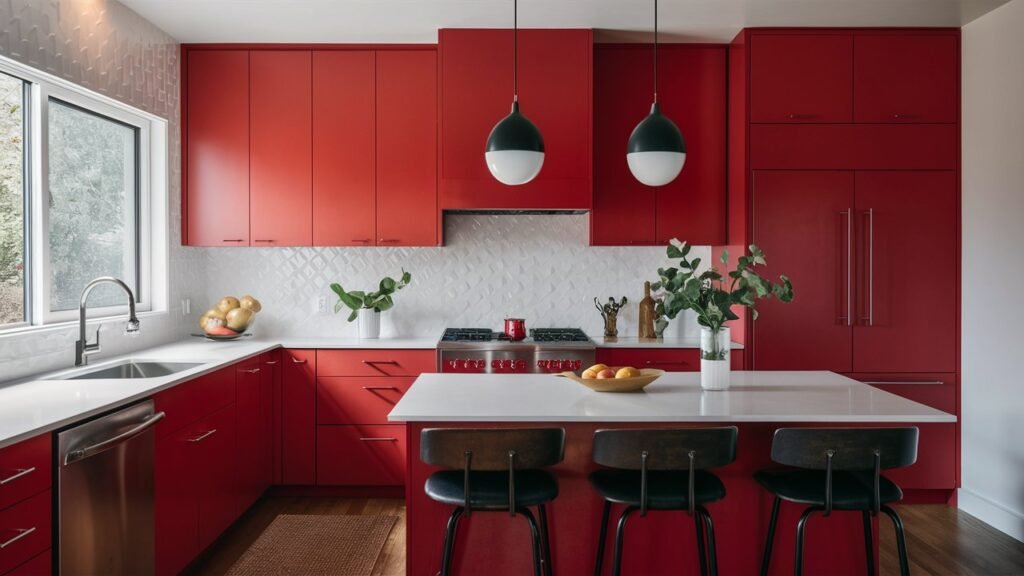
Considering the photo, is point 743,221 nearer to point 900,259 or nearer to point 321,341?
point 900,259

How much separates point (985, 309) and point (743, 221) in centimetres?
133

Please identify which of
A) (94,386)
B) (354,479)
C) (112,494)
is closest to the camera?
(112,494)

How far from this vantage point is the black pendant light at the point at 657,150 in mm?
2529

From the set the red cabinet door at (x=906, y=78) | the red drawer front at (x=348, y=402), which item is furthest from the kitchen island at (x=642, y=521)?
the red cabinet door at (x=906, y=78)

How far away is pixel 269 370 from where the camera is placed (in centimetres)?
382

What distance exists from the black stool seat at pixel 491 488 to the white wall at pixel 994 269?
269 centimetres

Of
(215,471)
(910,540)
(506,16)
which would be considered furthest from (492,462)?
(506,16)

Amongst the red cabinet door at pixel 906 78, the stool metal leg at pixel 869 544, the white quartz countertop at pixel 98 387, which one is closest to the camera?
the white quartz countertop at pixel 98 387

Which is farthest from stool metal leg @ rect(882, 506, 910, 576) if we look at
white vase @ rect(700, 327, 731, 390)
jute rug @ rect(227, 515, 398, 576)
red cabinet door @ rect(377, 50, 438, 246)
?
red cabinet door @ rect(377, 50, 438, 246)

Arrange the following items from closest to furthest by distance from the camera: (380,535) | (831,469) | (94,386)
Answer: (831,469), (94,386), (380,535)

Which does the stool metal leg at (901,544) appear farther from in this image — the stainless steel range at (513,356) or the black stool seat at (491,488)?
the stainless steel range at (513,356)

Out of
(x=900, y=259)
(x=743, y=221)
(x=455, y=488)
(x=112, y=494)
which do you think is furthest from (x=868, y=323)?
(x=112, y=494)

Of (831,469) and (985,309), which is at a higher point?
(985,309)

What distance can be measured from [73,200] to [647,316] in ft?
10.5
